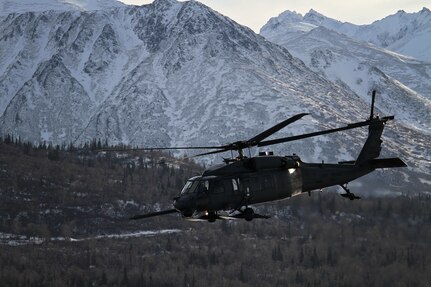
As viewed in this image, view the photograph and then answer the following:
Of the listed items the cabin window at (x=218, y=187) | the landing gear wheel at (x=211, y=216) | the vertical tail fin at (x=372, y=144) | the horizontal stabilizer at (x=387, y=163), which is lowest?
the landing gear wheel at (x=211, y=216)

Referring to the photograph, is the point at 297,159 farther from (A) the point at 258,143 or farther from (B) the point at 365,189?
(B) the point at 365,189

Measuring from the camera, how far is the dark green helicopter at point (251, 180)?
201 ft

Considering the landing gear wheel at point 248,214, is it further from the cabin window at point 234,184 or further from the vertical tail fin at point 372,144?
the vertical tail fin at point 372,144

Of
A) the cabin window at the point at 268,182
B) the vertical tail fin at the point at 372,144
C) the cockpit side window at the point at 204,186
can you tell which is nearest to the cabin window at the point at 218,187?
the cockpit side window at the point at 204,186

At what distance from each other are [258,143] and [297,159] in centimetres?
672

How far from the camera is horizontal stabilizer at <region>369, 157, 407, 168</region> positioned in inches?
2601

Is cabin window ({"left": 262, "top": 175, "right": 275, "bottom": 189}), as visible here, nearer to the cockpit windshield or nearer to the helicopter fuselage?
the helicopter fuselage

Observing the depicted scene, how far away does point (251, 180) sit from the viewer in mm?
64375

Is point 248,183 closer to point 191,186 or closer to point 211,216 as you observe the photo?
point 211,216

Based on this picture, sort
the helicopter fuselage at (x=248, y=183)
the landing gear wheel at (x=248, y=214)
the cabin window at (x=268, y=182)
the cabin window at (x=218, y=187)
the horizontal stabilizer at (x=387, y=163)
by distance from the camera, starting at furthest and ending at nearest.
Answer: the horizontal stabilizer at (x=387, y=163) < the cabin window at (x=268, y=182) < the cabin window at (x=218, y=187) < the helicopter fuselage at (x=248, y=183) < the landing gear wheel at (x=248, y=214)

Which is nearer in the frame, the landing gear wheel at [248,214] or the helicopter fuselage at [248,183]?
the landing gear wheel at [248,214]

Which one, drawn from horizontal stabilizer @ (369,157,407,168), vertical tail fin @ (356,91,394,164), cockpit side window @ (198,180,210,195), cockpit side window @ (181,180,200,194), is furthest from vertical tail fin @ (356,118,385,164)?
cockpit side window @ (181,180,200,194)

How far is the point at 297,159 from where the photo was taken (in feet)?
225

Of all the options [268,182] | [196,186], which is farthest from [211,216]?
[268,182]
